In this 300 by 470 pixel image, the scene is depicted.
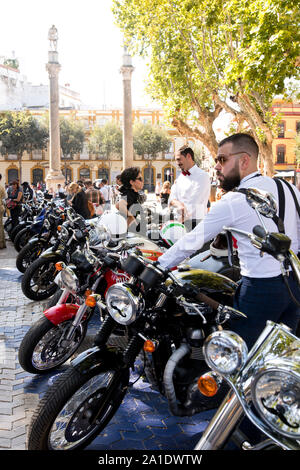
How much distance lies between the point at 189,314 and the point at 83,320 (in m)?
1.33

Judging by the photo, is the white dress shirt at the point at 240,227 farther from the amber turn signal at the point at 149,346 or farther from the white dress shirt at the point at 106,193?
the white dress shirt at the point at 106,193

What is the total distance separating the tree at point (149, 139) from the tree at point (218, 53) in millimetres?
35425

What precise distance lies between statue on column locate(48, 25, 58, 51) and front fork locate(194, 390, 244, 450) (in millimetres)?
28135

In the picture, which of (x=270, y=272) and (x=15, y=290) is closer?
(x=270, y=272)

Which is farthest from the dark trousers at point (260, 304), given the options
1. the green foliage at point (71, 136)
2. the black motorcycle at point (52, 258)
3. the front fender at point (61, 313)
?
the green foliage at point (71, 136)

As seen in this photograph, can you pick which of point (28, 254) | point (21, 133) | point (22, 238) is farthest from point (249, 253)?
point (21, 133)

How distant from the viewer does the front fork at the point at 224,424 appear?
180cm

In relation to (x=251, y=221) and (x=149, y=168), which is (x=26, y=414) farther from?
(x=149, y=168)

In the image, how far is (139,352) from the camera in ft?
9.68

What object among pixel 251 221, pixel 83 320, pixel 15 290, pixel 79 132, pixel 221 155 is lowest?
pixel 15 290

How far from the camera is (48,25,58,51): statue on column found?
2656cm

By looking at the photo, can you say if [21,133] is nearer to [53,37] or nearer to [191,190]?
[53,37]
